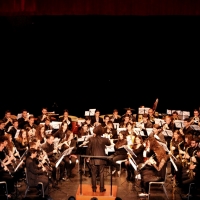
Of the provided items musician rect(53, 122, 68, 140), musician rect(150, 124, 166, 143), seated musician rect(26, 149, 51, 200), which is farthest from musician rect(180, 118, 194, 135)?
seated musician rect(26, 149, 51, 200)

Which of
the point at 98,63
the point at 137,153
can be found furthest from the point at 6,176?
the point at 98,63

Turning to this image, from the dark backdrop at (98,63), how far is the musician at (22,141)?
6.17m

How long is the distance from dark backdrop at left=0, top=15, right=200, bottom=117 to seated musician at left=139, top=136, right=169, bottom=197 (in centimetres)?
767

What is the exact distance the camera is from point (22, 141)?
10914 mm

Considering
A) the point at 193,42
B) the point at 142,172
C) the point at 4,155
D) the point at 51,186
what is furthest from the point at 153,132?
the point at 193,42

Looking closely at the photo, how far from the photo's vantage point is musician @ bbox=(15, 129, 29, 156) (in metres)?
10.8

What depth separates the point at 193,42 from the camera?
16.1 meters

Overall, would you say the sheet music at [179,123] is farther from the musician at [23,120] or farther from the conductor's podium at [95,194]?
the musician at [23,120]

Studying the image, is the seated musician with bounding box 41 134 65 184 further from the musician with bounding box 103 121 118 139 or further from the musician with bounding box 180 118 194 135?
the musician with bounding box 180 118 194 135

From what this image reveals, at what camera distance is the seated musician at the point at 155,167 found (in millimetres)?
9062

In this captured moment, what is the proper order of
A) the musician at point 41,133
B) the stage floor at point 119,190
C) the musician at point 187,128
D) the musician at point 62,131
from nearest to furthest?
the stage floor at point 119,190 < the musician at point 41,133 < the musician at point 62,131 < the musician at point 187,128

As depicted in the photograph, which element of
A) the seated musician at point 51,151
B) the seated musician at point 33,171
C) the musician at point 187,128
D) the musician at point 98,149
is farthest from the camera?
the musician at point 187,128

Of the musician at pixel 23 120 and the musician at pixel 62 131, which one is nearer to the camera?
the musician at pixel 62 131

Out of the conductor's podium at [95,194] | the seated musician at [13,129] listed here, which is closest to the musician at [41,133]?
the seated musician at [13,129]
